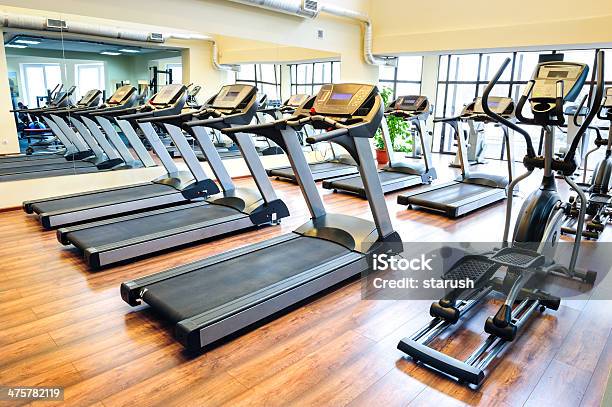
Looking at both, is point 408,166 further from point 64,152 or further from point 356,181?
point 64,152

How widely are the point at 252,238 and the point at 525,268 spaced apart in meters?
2.66

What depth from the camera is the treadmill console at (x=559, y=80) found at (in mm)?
2869

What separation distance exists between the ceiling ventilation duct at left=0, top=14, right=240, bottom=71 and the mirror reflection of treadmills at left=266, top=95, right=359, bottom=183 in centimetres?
224

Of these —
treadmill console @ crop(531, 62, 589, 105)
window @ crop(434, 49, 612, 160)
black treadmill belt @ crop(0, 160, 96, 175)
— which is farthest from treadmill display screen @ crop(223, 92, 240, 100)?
window @ crop(434, 49, 612, 160)

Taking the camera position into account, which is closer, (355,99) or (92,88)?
(355,99)

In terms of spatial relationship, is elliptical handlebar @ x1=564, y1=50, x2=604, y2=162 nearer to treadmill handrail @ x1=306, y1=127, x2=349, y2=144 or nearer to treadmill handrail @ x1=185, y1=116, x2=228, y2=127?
treadmill handrail @ x1=306, y1=127, x2=349, y2=144

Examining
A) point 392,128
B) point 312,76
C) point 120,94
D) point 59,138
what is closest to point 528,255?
point 120,94

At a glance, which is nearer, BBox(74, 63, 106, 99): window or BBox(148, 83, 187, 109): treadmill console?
BBox(148, 83, 187, 109): treadmill console

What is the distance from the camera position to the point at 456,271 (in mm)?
2762

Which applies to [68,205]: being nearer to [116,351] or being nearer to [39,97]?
[39,97]

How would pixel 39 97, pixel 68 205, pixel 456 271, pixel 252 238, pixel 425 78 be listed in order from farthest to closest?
1. pixel 425 78
2. pixel 39 97
3. pixel 68 205
4. pixel 252 238
5. pixel 456 271

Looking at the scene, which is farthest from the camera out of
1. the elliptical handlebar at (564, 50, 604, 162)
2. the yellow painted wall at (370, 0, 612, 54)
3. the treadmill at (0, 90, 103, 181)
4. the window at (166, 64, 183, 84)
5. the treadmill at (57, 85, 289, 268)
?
the window at (166, 64, 183, 84)

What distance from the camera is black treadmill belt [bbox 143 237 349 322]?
2.66m

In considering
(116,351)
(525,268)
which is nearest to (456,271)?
(525,268)
